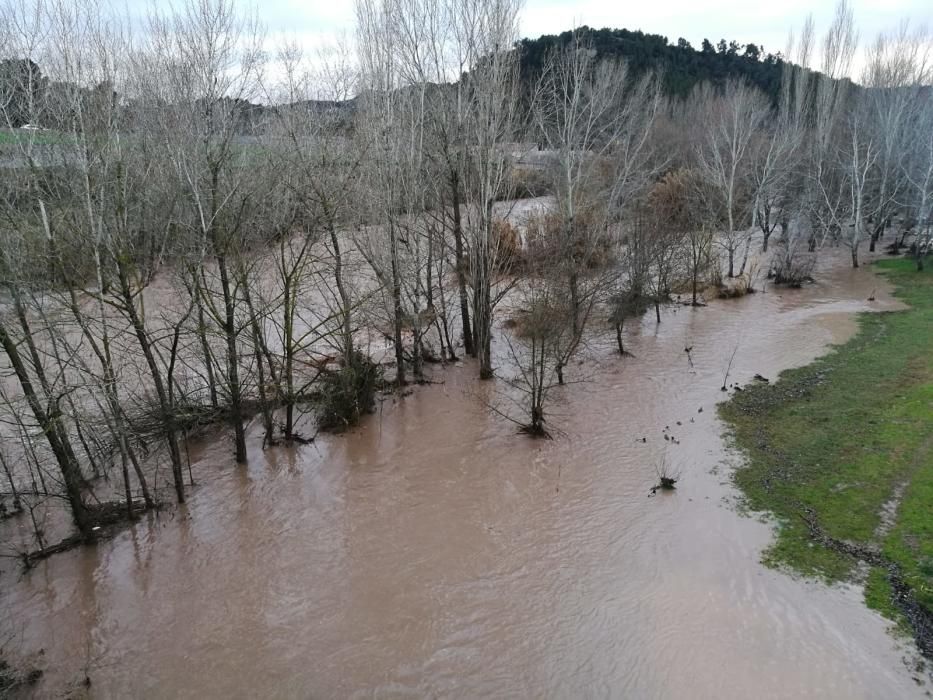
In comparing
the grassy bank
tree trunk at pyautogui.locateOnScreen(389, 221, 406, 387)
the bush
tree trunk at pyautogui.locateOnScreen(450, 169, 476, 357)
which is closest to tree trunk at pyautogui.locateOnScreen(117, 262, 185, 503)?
the bush

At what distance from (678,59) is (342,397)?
64.1 metres

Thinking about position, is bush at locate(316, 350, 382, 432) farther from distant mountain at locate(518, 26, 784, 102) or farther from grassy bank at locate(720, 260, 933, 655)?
distant mountain at locate(518, 26, 784, 102)

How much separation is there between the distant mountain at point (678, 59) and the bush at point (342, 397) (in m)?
Answer: 53.5

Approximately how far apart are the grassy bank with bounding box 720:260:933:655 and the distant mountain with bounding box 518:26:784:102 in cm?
5087

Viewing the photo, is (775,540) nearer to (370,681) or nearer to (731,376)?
(370,681)

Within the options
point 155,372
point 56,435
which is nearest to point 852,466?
point 155,372

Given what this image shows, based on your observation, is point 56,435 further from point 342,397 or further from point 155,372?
point 342,397

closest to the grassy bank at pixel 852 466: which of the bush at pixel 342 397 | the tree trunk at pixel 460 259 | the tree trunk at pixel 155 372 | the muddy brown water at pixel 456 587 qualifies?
the muddy brown water at pixel 456 587

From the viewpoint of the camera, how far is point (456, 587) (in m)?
8.67

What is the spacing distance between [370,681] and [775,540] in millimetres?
6164

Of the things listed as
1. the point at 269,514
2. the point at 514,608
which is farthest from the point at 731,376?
the point at 269,514

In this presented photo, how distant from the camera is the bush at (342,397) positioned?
44.4 feet

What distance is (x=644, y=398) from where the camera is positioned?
47.8 feet

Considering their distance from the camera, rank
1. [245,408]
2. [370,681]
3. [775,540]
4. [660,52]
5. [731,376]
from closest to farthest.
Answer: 1. [370,681]
2. [775,540]
3. [245,408]
4. [731,376]
5. [660,52]
